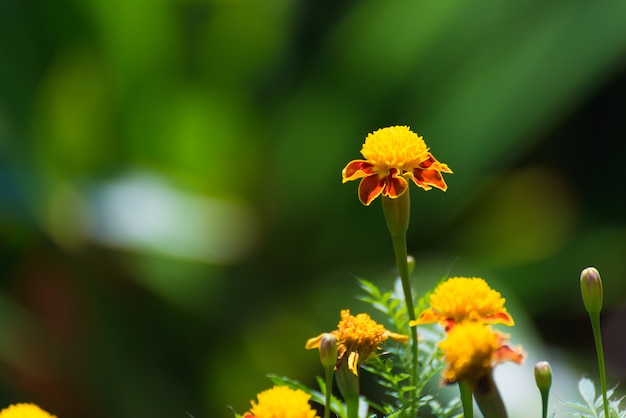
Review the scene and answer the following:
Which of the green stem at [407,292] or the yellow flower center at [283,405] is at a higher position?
the green stem at [407,292]

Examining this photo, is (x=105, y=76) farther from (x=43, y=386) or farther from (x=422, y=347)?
(x=422, y=347)

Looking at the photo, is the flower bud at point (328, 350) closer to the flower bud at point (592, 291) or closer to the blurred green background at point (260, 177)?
the flower bud at point (592, 291)

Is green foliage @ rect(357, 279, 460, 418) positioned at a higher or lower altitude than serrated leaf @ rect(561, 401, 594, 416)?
higher

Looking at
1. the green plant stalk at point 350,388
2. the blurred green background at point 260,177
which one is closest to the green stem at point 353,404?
the green plant stalk at point 350,388

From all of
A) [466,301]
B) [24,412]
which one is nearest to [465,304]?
[466,301]

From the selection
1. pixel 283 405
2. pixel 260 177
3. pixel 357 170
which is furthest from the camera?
pixel 260 177

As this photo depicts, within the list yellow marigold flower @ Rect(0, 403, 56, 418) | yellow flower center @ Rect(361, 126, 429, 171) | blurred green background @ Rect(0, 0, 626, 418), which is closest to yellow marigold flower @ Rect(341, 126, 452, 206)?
yellow flower center @ Rect(361, 126, 429, 171)

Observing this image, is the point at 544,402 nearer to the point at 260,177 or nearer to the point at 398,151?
the point at 398,151

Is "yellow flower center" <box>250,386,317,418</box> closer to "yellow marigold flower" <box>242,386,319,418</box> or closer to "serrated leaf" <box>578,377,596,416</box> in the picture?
"yellow marigold flower" <box>242,386,319,418</box>
